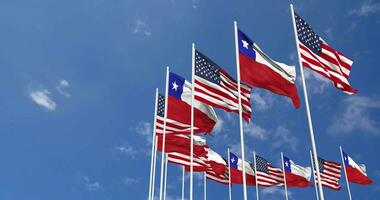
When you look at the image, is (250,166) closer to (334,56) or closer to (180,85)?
(180,85)

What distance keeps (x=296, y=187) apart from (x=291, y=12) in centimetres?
2350

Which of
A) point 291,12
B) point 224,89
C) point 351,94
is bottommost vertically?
point 351,94

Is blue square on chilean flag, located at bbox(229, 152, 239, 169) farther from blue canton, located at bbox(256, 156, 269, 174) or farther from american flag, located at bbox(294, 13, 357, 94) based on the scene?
american flag, located at bbox(294, 13, 357, 94)

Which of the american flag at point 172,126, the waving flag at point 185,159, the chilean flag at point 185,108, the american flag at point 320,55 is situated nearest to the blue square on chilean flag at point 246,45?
the american flag at point 320,55

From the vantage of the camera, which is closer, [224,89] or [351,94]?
[351,94]

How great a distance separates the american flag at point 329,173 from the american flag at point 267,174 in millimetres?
3485

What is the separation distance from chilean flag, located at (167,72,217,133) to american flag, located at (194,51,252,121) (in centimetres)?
220

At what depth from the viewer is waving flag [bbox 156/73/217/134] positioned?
1988 cm

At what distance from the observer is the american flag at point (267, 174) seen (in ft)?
106

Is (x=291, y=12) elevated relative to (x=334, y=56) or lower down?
elevated

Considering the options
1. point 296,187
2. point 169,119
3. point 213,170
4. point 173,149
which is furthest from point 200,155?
point 296,187

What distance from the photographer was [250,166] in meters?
35.5

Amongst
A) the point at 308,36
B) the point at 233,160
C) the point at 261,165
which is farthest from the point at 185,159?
the point at 308,36

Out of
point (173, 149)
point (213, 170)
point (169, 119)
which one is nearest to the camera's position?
point (169, 119)
